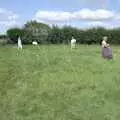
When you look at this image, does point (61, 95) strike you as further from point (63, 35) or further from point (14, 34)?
point (63, 35)

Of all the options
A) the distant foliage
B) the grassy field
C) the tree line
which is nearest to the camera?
the grassy field

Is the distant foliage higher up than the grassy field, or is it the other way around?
the grassy field

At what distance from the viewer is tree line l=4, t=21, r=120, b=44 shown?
52.9 meters

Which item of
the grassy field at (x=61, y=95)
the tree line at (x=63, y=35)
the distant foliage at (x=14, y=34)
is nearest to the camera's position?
the grassy field at (x=61, y=95)

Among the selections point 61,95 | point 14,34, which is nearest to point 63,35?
point 14,34

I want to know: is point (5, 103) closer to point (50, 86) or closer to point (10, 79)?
point (50, 86)

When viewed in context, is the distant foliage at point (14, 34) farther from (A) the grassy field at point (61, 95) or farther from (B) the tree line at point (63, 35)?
(A) the grassy field at point (61, 95)

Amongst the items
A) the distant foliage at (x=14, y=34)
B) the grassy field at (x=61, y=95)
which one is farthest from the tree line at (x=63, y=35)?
the grassy field at (x=61, y=95)

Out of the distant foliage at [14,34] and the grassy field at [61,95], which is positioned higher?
the grassy field at [61,95]

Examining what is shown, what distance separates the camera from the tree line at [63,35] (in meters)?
52.9

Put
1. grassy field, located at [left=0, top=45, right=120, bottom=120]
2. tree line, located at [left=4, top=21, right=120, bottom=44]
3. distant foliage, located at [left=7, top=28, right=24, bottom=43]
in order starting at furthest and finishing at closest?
tree line, located at [left=4, top=21, right=120, bottom=44] → distant foliage, located at [left=7, top=28, right=24, bottom=43] → grassy field, located at [left=0, top=45, right=120, bottom=120]

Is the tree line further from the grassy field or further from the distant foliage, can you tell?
the grassy field

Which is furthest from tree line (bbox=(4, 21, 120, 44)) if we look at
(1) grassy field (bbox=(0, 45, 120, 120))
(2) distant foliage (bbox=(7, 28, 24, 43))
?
(1) grassy field (bbox=(0, 45, 120, 120))

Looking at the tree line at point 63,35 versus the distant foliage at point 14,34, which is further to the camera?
the tree line at point 63,35
